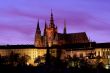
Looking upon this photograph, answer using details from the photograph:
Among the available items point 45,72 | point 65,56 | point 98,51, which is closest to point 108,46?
point 98,51

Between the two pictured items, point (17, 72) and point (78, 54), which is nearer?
point (17, 72)

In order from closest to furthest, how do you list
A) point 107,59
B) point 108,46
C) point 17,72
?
point 17,72, point 107,59, point 108,46

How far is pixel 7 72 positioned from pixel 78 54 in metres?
113

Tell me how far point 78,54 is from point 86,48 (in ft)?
12.9

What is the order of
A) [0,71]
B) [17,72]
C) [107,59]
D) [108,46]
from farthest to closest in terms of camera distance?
[108,46], [107,59], [17,72], [0,71]

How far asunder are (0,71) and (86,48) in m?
115

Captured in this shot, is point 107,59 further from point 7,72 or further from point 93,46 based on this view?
point 7,72

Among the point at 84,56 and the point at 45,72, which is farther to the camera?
the point at 84,56

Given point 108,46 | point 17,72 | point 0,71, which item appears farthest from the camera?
point 108,46

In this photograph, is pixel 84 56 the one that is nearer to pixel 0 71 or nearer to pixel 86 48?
A: pixel 86 48

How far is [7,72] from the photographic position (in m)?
88.0

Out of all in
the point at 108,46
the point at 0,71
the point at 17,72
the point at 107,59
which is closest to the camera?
the point at 0,71

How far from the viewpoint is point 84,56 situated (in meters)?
191

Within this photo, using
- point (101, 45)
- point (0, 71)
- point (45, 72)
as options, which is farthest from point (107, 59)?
point (0, 71)
